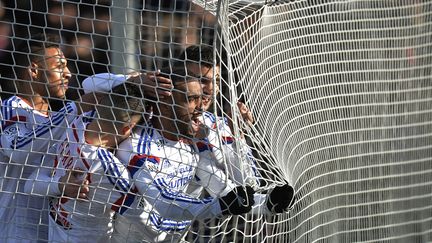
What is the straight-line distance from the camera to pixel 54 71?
3.81 metres

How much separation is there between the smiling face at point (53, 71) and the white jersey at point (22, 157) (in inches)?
2.9

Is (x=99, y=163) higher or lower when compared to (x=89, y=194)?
higher

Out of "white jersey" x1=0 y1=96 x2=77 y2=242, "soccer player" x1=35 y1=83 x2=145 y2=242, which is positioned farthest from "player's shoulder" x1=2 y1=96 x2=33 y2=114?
"soccer player" x1=35 y1=83 x2=145 y2=242

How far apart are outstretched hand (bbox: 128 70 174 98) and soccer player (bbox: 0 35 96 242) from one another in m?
0.26

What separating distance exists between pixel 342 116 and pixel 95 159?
4.71ft

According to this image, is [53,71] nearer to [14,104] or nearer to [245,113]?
[14,104]

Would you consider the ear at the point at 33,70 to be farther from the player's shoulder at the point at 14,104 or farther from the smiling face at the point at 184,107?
the smiling face at the point at 184,107

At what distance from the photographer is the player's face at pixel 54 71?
12.5 ft

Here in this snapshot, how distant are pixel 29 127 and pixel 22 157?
0.42 feet

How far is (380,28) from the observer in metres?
5.05

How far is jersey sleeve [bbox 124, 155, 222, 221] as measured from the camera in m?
3.45

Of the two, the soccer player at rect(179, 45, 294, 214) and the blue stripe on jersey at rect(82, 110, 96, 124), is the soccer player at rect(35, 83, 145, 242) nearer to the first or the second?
the blue stripe on jersey at rect(82, 110, 96, 124)

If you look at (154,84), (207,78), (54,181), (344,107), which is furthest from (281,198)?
(344,107)

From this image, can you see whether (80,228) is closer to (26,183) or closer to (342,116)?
(26,183)
